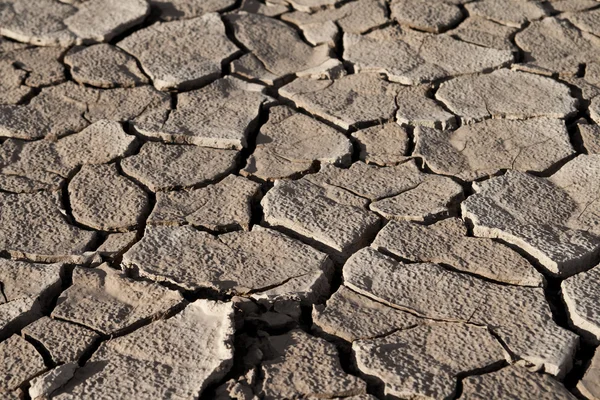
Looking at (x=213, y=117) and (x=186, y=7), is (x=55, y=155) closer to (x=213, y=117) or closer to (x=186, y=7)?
(x=213, y=117)

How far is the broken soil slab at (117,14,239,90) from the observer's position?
3.20 metres

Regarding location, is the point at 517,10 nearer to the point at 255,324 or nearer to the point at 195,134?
the point at 195,134

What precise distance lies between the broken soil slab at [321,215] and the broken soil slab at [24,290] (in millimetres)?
581

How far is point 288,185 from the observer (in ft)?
8.71

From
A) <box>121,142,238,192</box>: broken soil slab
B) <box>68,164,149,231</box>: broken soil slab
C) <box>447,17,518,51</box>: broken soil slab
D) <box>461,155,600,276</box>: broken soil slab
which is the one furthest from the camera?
<box>447,17,518,51</box>: broken soil slab

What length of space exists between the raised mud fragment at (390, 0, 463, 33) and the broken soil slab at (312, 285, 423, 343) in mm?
1503

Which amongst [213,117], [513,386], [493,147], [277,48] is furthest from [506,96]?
[513,386]

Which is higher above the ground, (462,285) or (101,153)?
(462,285)

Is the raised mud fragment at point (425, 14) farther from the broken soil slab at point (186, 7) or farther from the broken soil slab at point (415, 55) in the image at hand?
the broken soil slab at point (186, 7)

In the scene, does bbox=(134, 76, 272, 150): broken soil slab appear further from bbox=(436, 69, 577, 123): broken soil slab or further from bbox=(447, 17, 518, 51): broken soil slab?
bbox=(447, 17, 518, 51): broken soil slab

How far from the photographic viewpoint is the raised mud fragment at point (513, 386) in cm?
200

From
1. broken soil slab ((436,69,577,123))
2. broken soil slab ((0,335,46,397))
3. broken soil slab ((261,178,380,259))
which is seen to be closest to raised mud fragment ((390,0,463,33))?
broken soil slab ((436,69,577,123))

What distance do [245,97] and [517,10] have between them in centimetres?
115

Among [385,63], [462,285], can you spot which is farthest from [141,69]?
[462,285]
